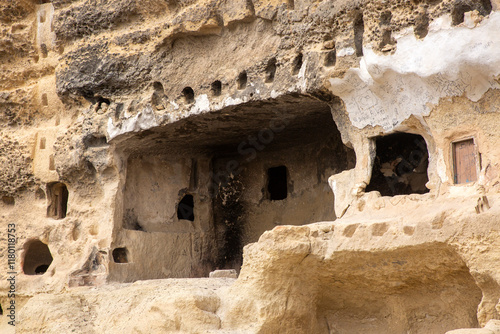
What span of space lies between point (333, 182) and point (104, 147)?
2.74m

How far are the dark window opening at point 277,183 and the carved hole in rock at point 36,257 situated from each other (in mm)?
2884

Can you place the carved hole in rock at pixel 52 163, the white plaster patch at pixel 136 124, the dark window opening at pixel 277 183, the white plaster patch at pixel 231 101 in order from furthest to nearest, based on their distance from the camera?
the dark window opening at pixel 277 183 → the carved hole in rock at pixel 52 163 → the white plaster patch at pixel 136 124 → the white plaster patch at pixel 231 101

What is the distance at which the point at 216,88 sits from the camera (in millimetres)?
7605

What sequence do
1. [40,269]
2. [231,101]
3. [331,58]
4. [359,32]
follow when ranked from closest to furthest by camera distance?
[359,32] → [331,58] → [231,101] → [40,269]

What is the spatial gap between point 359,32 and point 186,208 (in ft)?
12.3

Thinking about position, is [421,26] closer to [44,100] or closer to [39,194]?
[44,100]

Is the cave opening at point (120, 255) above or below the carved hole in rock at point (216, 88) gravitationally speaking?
below

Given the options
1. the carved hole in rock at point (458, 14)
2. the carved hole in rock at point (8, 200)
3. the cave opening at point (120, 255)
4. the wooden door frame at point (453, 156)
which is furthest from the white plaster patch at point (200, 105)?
the carved hole in rock at point (8, 200)

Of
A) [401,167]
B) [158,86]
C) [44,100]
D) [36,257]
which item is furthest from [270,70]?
[36,257]

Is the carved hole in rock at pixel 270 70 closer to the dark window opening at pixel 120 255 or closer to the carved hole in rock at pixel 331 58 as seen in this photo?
the carved hole in rock at pixel 331 58

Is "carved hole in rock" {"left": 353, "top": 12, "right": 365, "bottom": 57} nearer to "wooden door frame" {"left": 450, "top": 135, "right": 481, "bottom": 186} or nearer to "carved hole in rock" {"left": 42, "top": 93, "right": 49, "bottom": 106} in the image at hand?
"wooden door frame" {"left": 450, "top": 135, "right": 481, "bottom": 186}

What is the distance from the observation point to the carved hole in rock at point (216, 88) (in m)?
7.58

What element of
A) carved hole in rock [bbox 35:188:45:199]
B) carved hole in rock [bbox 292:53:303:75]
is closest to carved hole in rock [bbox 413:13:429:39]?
carved hole in rock [bbox 292:53:303:75]

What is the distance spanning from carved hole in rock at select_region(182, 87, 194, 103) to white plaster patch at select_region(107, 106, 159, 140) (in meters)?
0.39
